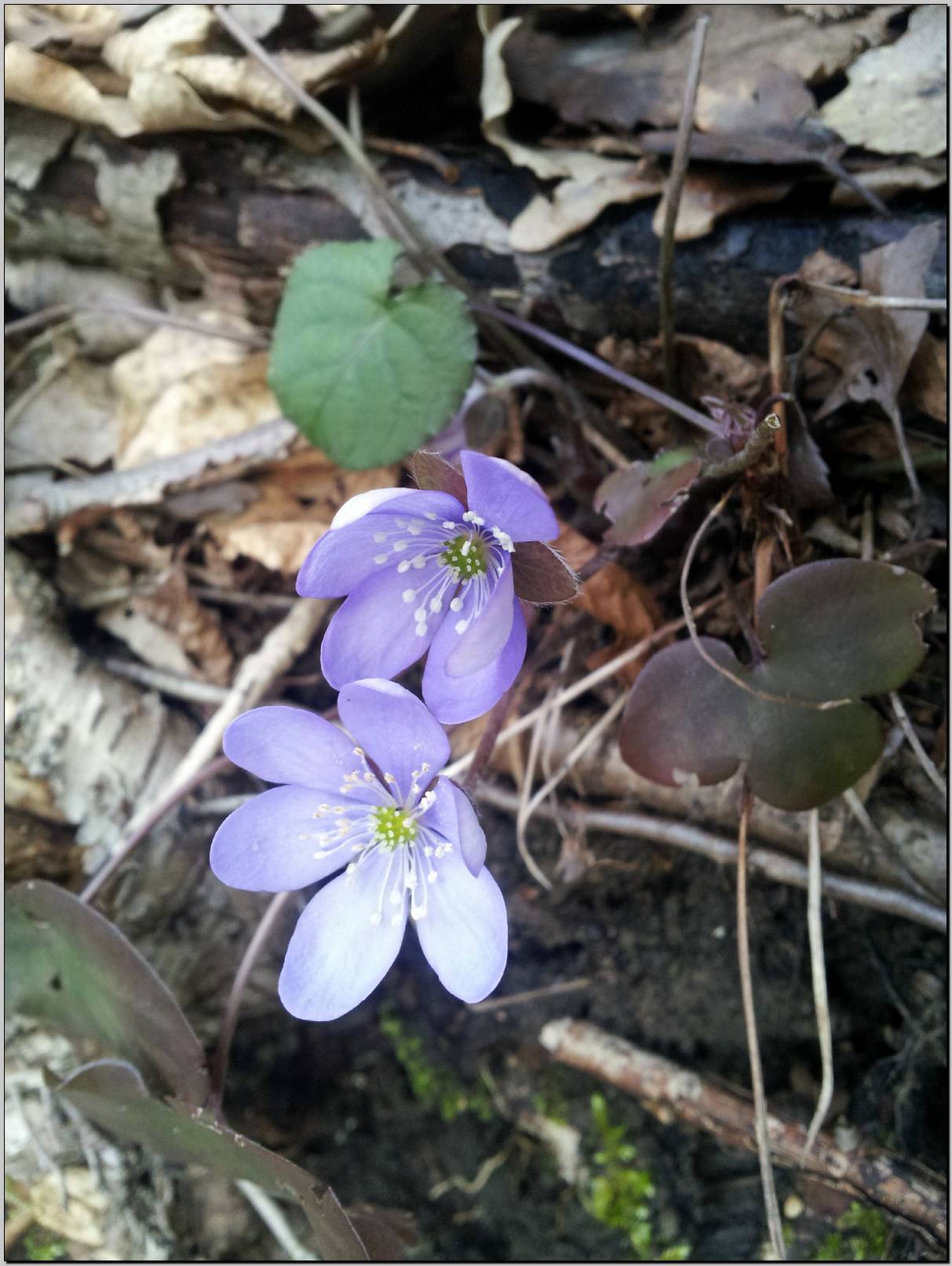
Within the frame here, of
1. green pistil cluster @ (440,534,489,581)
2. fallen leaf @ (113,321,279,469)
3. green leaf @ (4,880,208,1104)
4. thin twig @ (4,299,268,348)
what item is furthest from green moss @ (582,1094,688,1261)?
thin twig @ (4,299,268,348)

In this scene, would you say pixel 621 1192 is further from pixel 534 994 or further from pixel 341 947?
pixel 341 947

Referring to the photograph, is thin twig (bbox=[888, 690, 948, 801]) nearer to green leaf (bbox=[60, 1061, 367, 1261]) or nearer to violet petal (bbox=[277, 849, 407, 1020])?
violet petal (bbox=[277, 849, 407, 1020])

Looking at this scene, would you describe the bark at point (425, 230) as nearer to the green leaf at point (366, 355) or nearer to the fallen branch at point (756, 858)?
the green leaf at point (366, 355)

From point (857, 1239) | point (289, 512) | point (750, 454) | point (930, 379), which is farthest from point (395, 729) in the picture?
point (857, 1239)

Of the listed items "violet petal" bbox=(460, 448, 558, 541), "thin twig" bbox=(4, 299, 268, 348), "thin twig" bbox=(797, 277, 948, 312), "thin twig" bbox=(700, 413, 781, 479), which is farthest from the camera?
"thin twig" bbox=(4, 299, 268, 348)

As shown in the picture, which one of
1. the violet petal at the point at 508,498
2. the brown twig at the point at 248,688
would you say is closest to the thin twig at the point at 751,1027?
the violet petal at the point at 508,498

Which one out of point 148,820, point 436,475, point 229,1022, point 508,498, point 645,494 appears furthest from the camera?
point 148,820
